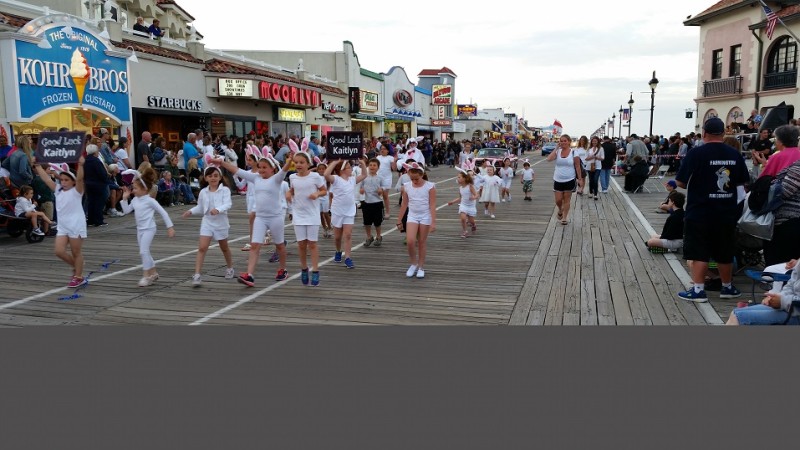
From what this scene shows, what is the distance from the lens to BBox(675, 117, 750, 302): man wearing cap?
6340 millimetres

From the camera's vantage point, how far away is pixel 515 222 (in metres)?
13.4

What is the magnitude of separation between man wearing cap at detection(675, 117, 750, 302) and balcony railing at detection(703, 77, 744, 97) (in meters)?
25.2

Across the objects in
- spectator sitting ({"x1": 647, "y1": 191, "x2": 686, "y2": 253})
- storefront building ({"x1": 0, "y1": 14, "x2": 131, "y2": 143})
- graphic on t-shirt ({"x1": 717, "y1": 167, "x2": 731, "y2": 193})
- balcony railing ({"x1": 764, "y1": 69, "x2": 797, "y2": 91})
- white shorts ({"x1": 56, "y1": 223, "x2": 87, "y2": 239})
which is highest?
balcony railing ({"x1": 764, "y1": 69, "x2": 797, "y2": 91})

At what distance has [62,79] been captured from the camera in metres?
15.4

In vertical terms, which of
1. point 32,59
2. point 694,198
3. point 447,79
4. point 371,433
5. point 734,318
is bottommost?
point 371,433

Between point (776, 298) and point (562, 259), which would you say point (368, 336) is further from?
point (562, 259)

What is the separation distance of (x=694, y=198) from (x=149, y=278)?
6.51 metres

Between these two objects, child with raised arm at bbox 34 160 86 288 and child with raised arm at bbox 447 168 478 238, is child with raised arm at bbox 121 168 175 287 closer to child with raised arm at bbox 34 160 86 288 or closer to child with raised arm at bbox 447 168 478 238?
child with raised arm at bbox 34 160 86 288

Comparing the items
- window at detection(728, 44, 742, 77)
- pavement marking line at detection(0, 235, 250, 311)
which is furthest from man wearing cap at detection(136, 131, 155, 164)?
window at detection(728, 44, 742, 77)

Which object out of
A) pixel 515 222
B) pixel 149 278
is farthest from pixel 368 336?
pixel 515 222

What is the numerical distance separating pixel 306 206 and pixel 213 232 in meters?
1.24

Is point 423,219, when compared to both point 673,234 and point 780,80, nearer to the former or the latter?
point 673,234

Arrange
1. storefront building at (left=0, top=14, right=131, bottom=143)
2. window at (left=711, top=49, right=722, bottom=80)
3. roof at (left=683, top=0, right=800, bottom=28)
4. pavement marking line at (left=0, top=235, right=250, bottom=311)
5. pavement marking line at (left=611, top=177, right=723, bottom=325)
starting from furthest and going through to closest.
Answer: window at (left=711, top=49, right=722, bottom=80) → roof at (left=683, top=0, right=800, bottom=28) → storefront building at (left=0, top=14, right=131, bottom=143) → pavement marking line at (left=0, top=235, right=250, bottom=311) → pavement marking line at (left=611, top=177, right=723, bottom=325)

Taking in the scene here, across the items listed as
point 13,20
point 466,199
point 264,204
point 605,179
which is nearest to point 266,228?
point 264,204
